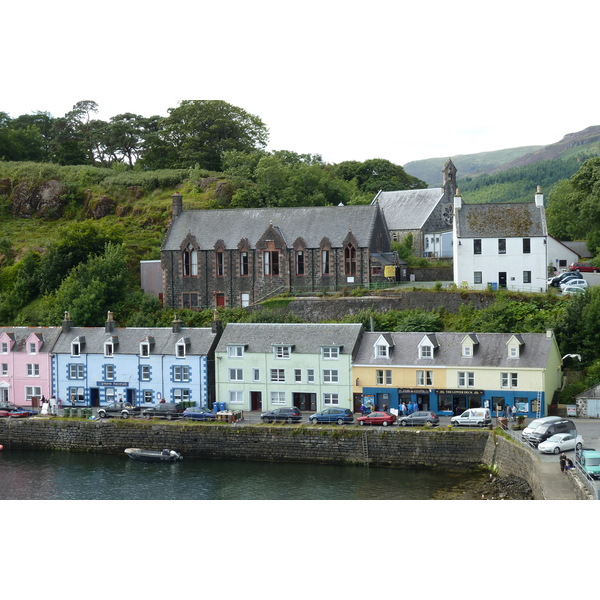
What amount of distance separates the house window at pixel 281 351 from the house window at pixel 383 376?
4619 millimetres

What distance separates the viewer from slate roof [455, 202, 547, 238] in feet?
161

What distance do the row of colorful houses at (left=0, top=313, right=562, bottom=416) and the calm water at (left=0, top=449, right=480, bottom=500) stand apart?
5110 mm

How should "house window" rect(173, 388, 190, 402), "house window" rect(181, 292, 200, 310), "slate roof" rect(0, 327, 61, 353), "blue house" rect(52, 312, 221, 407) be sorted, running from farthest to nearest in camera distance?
"house window" rect(181, 292, 200, 310) < "slate roof" rect(0, 327, 61, 353) < "house window" rect(173, 388, 190, 402) < "blue house" rect(52, 312, 221, 407)

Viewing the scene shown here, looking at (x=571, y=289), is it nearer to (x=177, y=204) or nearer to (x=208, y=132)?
(x=177, y=204)

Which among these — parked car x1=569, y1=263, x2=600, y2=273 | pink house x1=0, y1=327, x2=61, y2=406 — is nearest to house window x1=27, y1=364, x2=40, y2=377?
pink house x1=0, y1=327, x2=61, y2=406

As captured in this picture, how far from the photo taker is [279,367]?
144 feet

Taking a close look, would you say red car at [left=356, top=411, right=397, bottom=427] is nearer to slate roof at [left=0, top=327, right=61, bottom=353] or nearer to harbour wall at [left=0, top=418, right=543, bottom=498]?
harbour wall at [left=0, top=418, right=543, bottom=498]

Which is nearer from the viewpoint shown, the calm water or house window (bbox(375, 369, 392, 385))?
the calm water

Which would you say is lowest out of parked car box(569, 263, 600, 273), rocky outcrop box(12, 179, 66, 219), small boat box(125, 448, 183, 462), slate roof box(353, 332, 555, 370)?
small boat box(125, 448, 183, 462)

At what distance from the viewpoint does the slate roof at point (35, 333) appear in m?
48.3

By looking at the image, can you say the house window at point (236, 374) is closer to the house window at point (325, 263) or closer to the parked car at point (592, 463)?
the house window at point (325, 263)

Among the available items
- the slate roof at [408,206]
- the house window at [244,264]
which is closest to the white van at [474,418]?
the house window at [244,264]

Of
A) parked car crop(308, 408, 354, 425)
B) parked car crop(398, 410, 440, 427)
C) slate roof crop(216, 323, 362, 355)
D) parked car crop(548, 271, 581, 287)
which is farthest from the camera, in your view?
parked car crop(548, 271, 581, 287)

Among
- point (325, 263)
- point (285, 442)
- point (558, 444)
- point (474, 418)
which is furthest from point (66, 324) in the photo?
point (558, 444)
